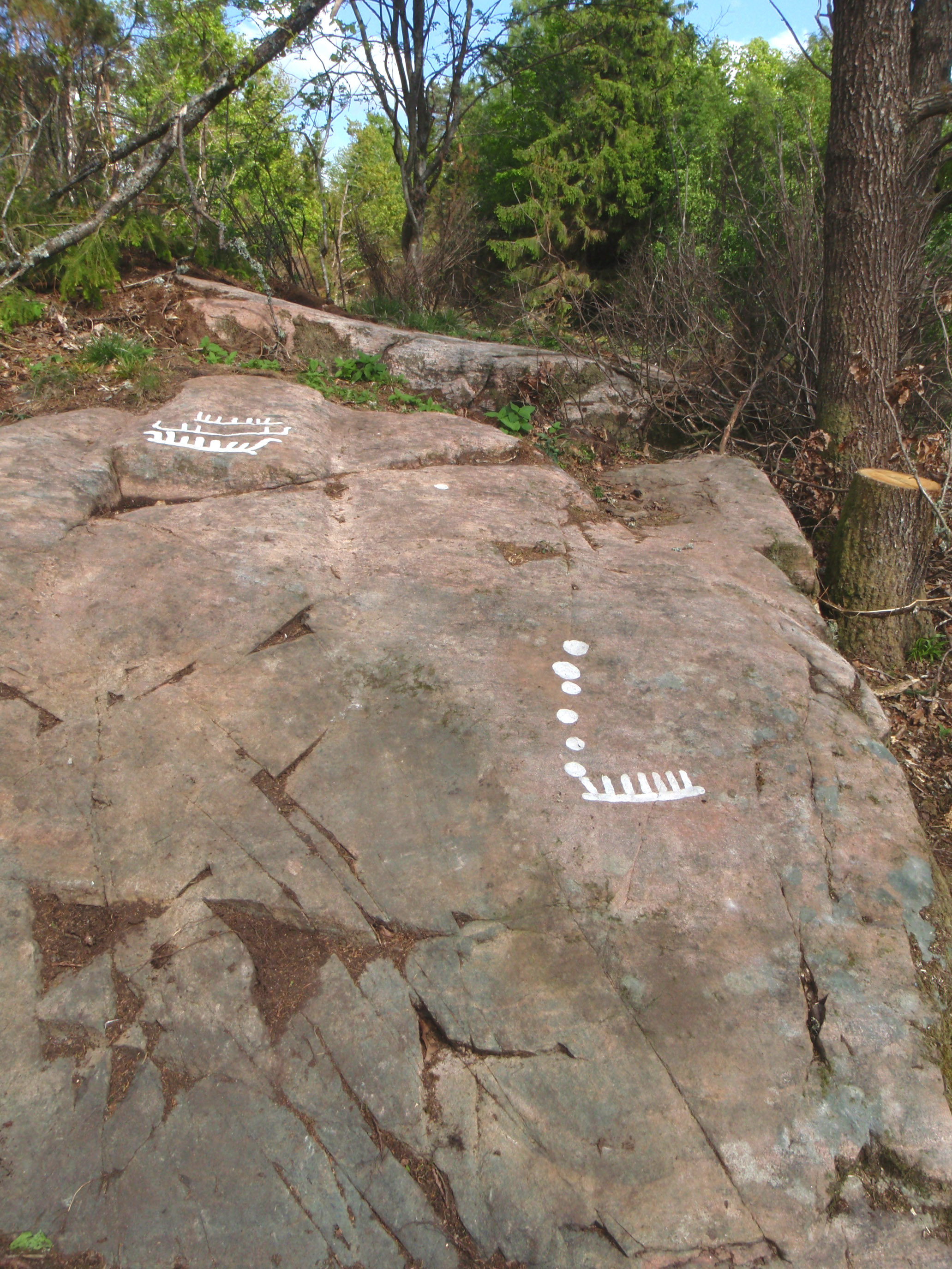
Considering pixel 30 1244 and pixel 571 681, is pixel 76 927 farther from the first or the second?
pixel 571 681

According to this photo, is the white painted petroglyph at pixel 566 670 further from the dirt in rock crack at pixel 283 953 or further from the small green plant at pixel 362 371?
the small green plant at pixel 362 371

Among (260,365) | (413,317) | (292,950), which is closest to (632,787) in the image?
(292,950)

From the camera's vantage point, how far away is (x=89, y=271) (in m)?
6.13

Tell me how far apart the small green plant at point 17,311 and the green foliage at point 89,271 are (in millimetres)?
333

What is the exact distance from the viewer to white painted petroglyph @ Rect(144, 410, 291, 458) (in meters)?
4.40

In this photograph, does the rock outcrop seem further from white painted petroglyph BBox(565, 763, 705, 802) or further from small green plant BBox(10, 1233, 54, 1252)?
small green plant BBox(10, 1233, 54, 1252)

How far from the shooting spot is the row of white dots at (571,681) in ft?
9.33

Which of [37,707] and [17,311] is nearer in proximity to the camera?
[37,707]

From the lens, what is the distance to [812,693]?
325cm

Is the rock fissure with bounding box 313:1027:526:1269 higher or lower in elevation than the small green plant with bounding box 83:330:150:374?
lower

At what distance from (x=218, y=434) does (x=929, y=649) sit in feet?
13.8

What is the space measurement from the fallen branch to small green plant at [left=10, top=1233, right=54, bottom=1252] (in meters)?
6.05

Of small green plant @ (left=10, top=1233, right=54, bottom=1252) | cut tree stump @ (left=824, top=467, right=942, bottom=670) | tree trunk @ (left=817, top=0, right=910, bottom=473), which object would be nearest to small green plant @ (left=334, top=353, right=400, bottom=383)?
tree trunk @ (left=817, top=0, right=910, bottom=473)

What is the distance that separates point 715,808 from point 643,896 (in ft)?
1.41
